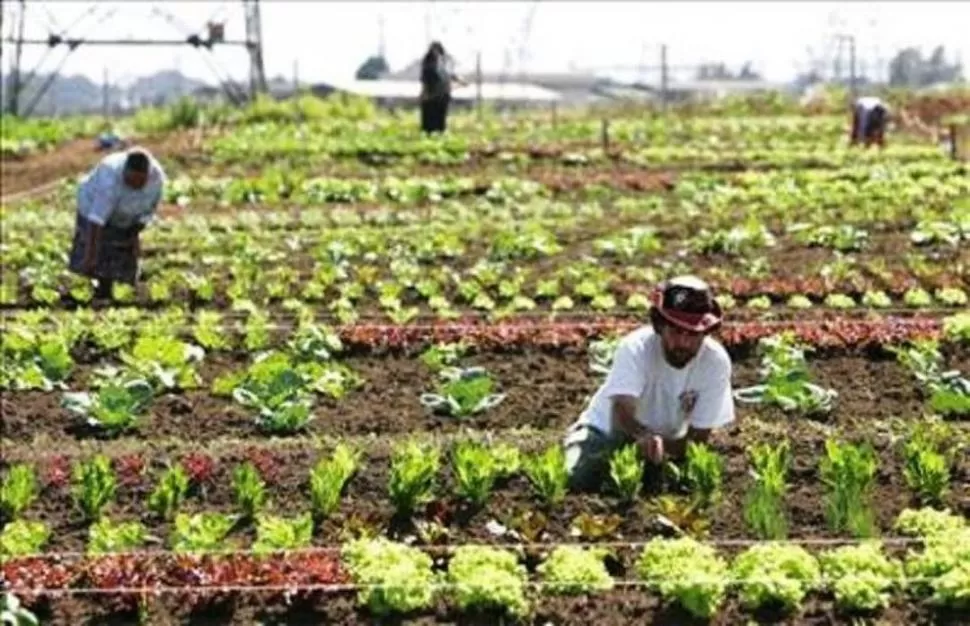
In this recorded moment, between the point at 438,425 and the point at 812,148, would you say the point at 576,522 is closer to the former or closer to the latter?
the point at 438,425

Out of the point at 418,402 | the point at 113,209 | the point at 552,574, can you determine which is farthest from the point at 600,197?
the point at 552,574

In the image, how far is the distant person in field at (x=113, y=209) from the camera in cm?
1262

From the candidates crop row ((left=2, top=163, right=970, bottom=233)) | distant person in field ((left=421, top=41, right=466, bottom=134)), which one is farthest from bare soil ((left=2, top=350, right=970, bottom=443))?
distant person in field ((left=421, top=41, right=466, bottom=134))

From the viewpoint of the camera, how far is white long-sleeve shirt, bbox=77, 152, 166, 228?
1270cm

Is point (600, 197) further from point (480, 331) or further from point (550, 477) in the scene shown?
point (550, 477)

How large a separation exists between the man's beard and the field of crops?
0.42 metres

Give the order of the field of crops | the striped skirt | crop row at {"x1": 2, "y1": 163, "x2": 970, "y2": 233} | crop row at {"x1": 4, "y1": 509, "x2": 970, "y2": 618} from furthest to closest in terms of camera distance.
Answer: crop row at {"x1": 2, "y1": 163, "x2": 970, "y2": 233}, the striped skirt, the field of crops, crop row at {"x1": 4, "y1": 509, "x2": 970, "y2": 618}

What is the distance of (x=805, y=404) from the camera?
367 inches

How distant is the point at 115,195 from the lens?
12.8 m

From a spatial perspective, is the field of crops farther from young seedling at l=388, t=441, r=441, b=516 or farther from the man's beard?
the man's beard

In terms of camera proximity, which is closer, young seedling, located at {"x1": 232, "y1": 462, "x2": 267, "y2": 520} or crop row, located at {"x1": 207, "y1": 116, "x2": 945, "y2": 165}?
young seedling, located at {"x1": 232, "y1": 462, "x2": 267, "y2": 520}

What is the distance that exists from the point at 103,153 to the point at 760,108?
706 inches

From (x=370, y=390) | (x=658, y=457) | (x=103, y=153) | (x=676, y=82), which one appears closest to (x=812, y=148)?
(x=103, y=153)

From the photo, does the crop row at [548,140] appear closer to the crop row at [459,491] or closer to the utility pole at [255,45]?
the utility pole at [255,45]
